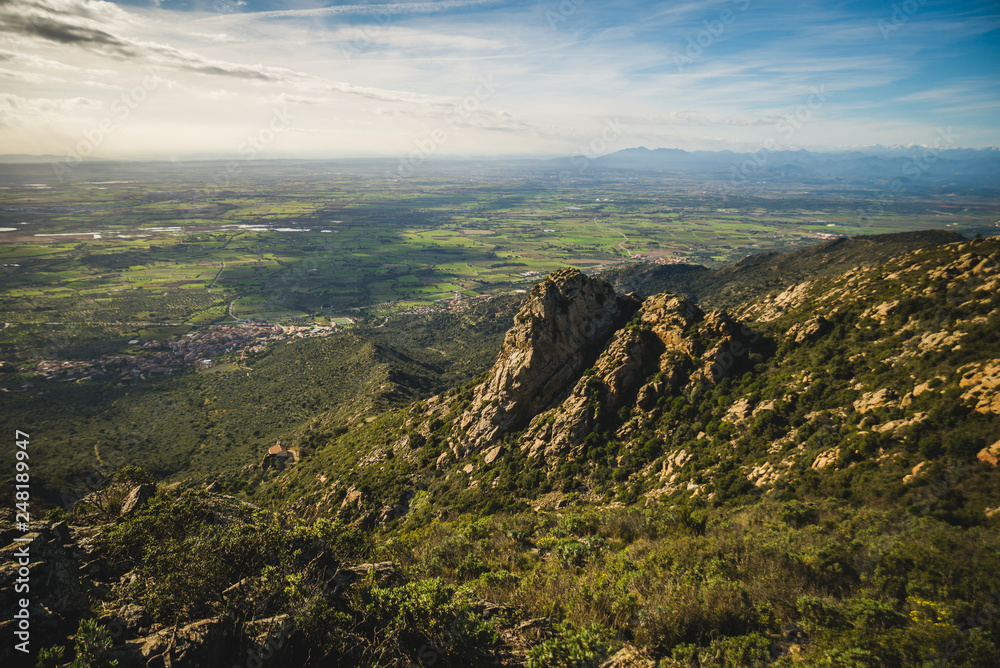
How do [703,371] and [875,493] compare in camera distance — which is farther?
[703,371]

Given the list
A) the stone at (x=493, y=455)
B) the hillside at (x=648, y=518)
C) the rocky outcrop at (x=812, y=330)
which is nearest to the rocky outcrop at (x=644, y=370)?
the hillside at (x=648, y=518)

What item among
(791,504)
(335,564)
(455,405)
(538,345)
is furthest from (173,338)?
(791,504)

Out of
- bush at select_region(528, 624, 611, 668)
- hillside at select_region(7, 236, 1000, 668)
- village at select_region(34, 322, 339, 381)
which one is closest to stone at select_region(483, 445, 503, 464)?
hillside at select_region(7, 236, 1000, 668)

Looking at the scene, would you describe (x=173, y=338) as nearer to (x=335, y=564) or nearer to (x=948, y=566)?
(x=335, y=564)

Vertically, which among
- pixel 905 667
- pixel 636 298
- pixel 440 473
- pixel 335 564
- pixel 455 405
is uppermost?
pixel 636 298

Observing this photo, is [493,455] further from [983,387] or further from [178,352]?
[178,352]

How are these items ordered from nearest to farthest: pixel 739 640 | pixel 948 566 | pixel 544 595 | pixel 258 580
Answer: pixel 739 640, pixel 948 566, pixel 258 580, pixel 544 595
